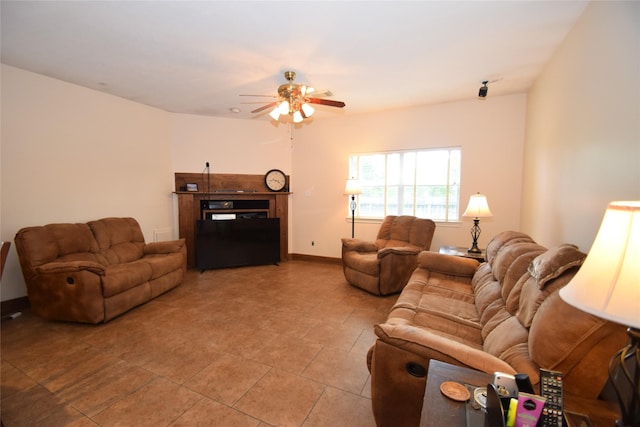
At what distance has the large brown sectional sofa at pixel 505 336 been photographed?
3.57 ft

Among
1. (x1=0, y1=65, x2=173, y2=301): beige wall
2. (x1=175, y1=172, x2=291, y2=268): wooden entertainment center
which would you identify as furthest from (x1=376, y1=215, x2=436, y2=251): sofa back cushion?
(x1=0, y1=65, x2=173, y2=301): beige wall

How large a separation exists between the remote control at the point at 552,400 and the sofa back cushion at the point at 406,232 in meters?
2.98

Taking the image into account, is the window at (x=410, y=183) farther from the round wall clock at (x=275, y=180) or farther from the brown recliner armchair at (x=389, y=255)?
the round wall clock at (x=275, y=180)

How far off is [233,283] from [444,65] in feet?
13.1

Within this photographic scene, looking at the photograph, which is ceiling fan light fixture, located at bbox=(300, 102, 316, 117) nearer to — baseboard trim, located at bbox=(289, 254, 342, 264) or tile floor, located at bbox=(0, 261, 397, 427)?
tile floor, located at bbox=(0, 261, 397, 427)

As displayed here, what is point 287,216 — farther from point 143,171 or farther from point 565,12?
point 565,12

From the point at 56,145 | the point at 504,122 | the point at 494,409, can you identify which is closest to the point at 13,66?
the point at 56,145

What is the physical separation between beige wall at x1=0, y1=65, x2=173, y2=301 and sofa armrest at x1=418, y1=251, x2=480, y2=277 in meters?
4.33

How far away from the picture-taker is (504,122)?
13.0 feet

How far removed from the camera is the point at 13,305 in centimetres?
316

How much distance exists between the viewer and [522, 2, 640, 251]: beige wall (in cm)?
155

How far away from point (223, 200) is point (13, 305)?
9.47 feet

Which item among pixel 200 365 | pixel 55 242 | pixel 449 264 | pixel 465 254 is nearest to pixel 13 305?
pixel 55 242

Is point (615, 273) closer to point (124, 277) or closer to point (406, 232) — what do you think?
point (406, 232)
